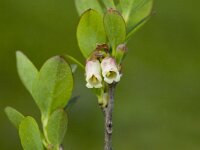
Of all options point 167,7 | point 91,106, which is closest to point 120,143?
point 91,106

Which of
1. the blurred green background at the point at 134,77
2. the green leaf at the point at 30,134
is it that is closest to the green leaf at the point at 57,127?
the green leaf at the point at 30,134

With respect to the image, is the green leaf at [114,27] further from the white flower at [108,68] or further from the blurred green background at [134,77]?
the blurred green background at [134,77]

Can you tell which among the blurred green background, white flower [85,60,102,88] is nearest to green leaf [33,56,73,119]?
white flower [85,60,102,88]

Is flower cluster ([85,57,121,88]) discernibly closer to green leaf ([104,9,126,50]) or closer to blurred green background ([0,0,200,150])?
green leaf ([104,9,126,50])

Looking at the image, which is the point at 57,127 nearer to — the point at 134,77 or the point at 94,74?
the point at 94,74

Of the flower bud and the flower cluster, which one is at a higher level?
the flower bud

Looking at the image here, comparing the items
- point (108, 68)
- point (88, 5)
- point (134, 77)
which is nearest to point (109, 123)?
point (108, 68)

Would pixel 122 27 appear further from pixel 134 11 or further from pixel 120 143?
pixel 120 143
